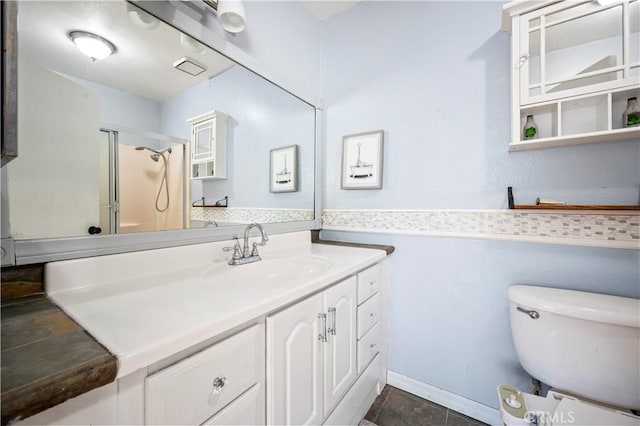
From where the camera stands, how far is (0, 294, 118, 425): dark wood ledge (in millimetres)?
336

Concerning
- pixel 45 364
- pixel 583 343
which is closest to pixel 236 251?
pixel 45 364

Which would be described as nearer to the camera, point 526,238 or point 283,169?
point 526,238

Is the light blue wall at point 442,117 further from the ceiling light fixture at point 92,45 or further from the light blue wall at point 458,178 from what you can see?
the ceiling light fixture at point 92,45

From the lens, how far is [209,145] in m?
1.21

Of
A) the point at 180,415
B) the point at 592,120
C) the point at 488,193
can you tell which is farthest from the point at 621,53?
the point at 180,415

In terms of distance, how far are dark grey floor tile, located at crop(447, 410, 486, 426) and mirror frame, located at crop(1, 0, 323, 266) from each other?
129 cm

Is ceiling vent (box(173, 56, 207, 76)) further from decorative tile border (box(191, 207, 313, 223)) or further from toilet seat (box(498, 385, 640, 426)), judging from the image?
toilet seat (box(498, 385, 640, 426))

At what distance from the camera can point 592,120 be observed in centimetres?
105

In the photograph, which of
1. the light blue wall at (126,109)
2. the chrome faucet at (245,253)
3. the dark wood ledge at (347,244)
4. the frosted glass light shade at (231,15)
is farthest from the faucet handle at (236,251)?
the frosted glass light shade at (231,15)

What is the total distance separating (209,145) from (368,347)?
1267 millimetres

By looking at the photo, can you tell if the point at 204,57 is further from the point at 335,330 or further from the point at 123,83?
the point at 335,330

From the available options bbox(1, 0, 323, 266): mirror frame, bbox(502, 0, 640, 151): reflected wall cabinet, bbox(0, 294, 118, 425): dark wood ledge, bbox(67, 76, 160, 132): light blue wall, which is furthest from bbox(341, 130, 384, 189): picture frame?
bbox(0, 294, 118, 425): dark wood ledge

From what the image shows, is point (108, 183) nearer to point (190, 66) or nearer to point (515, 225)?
point (190, 66)

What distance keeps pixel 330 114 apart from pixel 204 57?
903 millimetres
